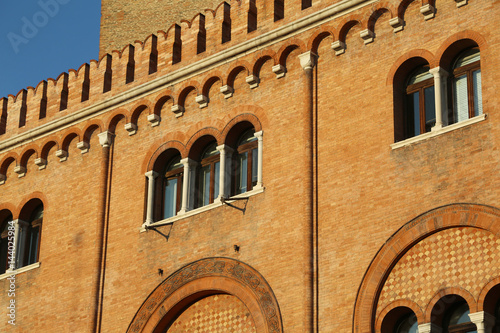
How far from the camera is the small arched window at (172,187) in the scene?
71.4ft

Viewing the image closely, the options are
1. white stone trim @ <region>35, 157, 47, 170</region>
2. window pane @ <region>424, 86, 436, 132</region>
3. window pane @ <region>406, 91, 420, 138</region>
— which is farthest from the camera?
white stone trim @ <region>35, 157, 47, 170</region>

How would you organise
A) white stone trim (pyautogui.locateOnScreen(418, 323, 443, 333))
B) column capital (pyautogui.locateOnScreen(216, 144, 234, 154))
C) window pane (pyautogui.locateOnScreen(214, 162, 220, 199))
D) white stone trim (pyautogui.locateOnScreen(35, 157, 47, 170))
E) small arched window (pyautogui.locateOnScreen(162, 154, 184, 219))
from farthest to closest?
white stone trim (pyautogui.locateOnScreen(35, 157, 47, 170)), small arched window (pyautogui.locateOnScreen(162, 154, 184, 219)), window pane (pyautogui.locateOnScreen(214, 162, 220, 199)), column capital (pyautogui.locateOnScreen(216, 144, 234, 154)), white stone trim (pyautogui.locateOnScreen(418, 323, 443, 333))

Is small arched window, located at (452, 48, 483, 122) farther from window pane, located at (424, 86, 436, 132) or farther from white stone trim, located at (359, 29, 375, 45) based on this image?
white stone trim, located at (359, 29, 375, 45)

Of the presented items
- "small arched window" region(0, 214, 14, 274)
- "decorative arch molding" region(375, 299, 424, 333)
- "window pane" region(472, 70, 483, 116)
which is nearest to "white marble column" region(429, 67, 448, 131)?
"window pane" region(472, 70, 483, 116)

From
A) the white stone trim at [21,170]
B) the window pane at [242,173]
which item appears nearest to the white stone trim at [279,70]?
the window pane at [242,173]

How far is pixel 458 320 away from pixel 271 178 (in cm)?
460

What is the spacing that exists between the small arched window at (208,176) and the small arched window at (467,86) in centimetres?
503

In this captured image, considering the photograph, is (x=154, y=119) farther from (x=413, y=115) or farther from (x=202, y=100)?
(x=413, y=115)

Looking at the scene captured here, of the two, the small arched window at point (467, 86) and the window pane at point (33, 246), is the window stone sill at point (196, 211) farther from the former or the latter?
the small arched window at point (467, 86)

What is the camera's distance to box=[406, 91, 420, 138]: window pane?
1895 cm

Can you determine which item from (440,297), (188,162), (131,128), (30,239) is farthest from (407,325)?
(30,239)

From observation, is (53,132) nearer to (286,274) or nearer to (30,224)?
(30,224)

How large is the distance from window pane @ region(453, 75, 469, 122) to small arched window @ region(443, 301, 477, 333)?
316cm

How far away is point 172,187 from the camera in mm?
22047
